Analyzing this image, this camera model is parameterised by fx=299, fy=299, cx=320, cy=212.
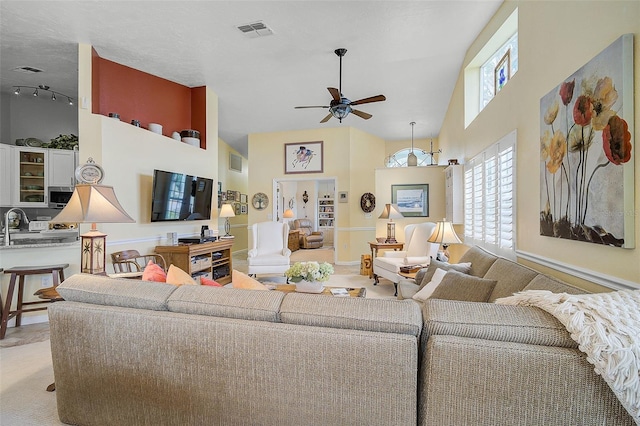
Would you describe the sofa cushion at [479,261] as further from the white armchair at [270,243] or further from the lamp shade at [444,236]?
the white armchair at [270,243]

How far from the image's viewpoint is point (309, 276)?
2840 mm

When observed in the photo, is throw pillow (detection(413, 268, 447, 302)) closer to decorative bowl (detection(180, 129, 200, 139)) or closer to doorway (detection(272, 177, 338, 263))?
decorative bowl (detection(180, 129, 200, 139))

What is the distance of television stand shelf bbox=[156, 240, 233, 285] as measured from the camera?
4078mm

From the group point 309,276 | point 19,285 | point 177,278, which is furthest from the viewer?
point 19,285

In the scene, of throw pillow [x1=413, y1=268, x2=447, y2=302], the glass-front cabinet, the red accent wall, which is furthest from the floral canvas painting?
the glass-front cabinet

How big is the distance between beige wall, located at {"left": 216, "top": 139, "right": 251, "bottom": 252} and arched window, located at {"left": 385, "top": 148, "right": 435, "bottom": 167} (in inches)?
159

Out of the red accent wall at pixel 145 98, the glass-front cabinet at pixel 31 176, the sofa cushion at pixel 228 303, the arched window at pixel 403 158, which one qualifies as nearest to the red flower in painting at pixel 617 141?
the sofa cushion at pixel 228 303

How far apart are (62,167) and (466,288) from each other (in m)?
5.98

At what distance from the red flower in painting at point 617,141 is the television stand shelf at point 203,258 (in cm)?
422

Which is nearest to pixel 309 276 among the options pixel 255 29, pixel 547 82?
pixel 547 82

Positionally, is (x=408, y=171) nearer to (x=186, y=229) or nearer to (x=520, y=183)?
Result: (x=520, y=183)

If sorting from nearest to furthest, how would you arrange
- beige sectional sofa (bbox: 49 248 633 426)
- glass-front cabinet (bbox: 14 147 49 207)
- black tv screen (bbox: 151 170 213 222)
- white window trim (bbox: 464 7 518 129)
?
beige sectional sofa (bbox: 49 248 633 426)
white window trim (bbox: 464 7 518 129)
black tv screen (bbox: 151 170 213 222)
glass-front cabinet (bbox: 14 147 49 207)

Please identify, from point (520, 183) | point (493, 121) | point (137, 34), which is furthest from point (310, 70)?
point (520, 183)

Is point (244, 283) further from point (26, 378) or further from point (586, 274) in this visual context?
point (586, 274)
